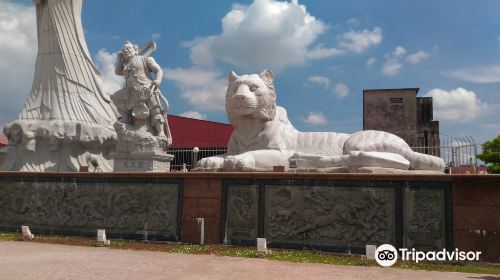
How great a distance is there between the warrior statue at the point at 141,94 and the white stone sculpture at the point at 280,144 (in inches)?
167

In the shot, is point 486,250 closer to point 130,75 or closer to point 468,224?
point 468,224

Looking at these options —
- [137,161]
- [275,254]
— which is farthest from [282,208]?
[137,161]

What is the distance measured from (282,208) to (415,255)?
1.76 metres

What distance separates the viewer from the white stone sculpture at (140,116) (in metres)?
10.5

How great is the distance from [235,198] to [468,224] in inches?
117

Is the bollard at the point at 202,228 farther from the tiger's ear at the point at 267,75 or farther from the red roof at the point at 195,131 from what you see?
the red roof at the point at 195,131

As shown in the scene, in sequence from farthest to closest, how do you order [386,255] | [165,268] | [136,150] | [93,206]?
[136,150] < [93,206] < [386,255] < [165,268]

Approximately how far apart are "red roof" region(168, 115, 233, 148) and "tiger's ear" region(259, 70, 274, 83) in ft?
53.1

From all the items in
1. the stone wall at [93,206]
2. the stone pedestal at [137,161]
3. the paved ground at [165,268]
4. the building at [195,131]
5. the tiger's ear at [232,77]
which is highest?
the building at [195,131]

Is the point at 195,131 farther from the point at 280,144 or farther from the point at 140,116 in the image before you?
the point at 280,144

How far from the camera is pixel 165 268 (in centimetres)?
461

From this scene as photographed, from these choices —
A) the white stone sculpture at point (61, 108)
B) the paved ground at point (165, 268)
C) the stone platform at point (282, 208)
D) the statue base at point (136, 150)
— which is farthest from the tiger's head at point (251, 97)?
the white stone sculpture at point (61, 108)

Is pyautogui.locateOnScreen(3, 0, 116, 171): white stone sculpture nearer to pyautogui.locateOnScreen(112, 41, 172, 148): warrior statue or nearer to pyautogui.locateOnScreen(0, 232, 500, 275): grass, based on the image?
pyautogui.locateOnScreen(112, 41, 172, 148): warrior statue

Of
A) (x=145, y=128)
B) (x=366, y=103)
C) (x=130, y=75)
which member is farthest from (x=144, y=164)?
(x=366, y=103)
